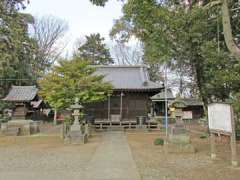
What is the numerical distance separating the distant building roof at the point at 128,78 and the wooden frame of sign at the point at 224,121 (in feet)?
47.3

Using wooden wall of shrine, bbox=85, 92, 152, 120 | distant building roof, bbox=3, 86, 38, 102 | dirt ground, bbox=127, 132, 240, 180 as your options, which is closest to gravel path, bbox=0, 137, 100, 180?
dirt ground, bbox=127, 132, 240, 180

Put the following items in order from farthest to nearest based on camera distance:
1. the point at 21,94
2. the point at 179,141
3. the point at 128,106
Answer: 1. the point at 128,106
2. the point at 21,94
3. the point at 179,141

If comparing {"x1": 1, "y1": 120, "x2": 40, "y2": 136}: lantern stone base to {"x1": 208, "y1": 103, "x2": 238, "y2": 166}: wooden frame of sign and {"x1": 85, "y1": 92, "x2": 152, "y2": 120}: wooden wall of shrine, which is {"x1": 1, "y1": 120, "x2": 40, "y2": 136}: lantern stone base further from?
{"x1": 208, "y1": 103, "x2": 238, "y2": 166}: wooden frame of sign

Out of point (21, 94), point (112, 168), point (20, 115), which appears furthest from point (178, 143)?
point (21, 94)

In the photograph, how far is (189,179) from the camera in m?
6.91

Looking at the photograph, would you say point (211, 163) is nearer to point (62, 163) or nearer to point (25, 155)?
point (62, 163)

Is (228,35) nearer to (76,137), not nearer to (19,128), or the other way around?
(76,137)

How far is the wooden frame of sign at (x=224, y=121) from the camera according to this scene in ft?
28.8

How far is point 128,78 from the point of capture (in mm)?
27906

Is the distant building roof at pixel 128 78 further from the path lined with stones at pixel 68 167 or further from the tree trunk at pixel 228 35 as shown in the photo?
the tree trunk at pixel 228 35

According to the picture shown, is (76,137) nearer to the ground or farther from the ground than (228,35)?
nearer to the ground

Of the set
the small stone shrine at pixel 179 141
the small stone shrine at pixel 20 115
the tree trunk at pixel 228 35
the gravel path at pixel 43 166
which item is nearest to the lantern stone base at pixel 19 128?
the small stone shrine at pixel 20 115

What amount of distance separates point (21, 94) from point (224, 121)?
1760cm

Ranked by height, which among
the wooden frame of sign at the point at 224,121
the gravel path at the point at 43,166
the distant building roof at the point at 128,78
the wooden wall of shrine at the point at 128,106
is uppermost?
the distant building roof at the point at 128,78
